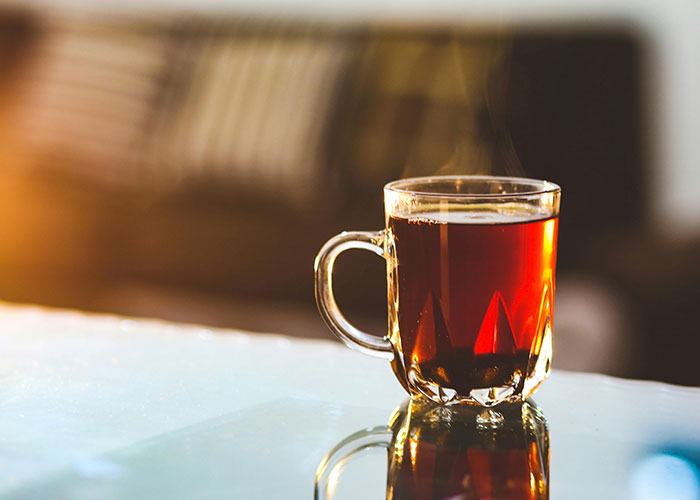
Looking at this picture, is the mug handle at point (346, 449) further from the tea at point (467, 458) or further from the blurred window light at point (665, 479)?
the blurred window light at point (665, 479)

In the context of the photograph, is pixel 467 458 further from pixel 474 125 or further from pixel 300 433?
pixel 474 125

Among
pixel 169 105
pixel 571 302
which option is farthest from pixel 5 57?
pixel 571 302

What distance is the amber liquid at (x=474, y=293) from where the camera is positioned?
0.55 metres

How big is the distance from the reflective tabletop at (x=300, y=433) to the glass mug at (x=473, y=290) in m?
0.02

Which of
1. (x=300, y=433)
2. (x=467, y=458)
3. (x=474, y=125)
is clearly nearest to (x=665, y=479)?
(x=467, y=458)

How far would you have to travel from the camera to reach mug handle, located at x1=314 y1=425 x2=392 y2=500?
18.4 inches

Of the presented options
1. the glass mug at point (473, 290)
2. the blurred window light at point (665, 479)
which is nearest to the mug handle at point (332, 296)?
the glass mug at point (473, 290)

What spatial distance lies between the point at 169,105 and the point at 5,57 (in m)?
0.60

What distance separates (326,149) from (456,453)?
1.60 meters

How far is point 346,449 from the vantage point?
0.52 metres

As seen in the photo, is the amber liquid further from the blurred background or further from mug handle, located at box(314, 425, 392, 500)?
the blurred background

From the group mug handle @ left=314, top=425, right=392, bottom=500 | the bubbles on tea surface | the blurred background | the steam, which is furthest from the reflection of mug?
the steam

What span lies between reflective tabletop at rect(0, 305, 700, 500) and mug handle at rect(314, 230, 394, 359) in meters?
0.04

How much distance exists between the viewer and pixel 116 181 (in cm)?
221
